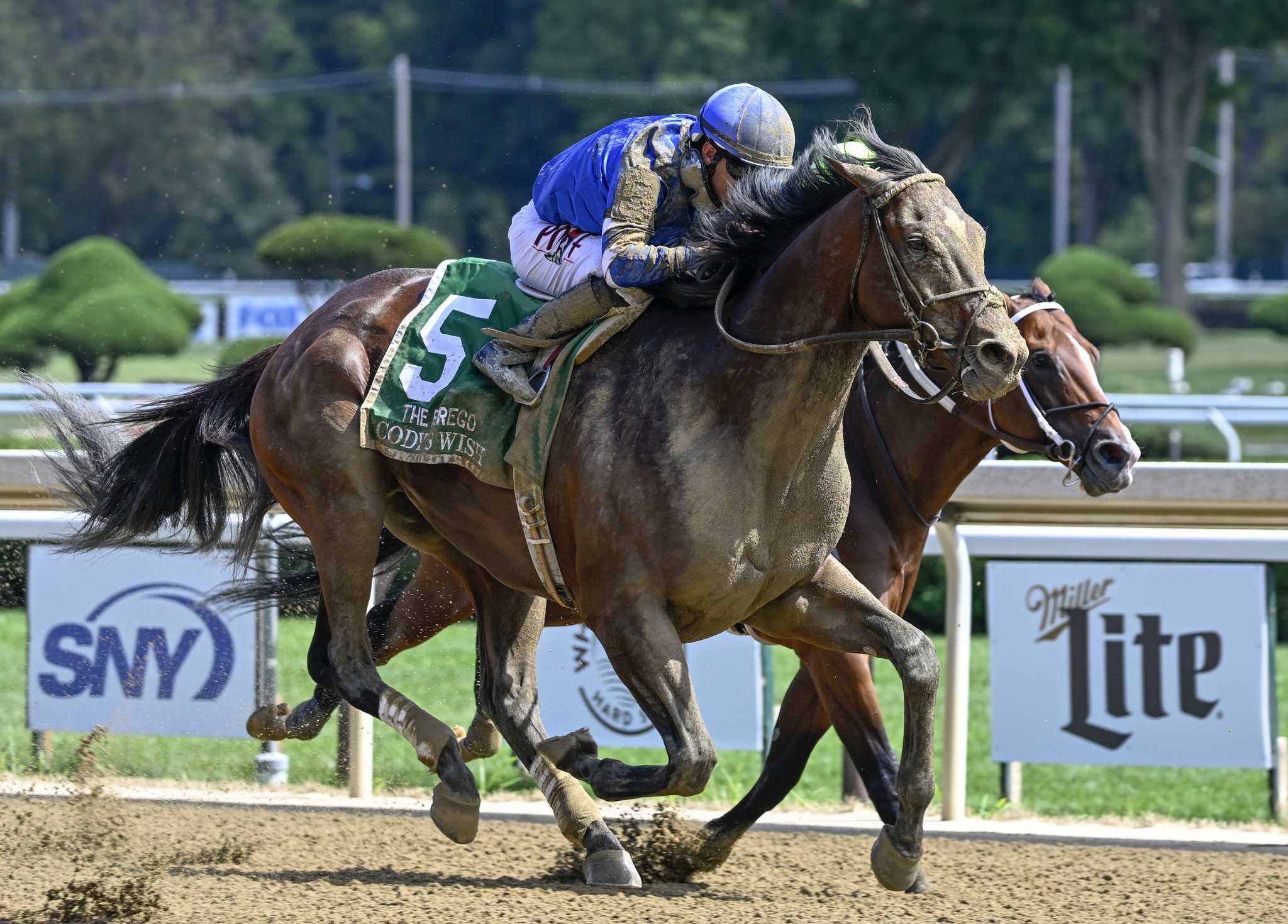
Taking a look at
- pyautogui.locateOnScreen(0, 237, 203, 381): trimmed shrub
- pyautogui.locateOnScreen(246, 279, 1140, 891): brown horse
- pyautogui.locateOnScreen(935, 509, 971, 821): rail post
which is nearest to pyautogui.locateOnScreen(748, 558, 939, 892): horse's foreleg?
pyautogui.locateOnScreen(246, 279, 1140, 891): brown horse

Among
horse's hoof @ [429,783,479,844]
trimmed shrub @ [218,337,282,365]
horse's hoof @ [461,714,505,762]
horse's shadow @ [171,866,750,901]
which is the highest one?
trimmed shrub @ [218,337,282,365]

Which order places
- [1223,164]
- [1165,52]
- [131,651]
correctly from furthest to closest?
1. [1223,164]
2. [1165,52]
3. [131,651]

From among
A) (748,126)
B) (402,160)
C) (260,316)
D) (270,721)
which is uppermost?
(402,160)

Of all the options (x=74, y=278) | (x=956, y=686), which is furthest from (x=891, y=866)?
(x=74, y=278)

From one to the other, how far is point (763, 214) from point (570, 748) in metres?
1.25

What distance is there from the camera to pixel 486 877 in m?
4.48

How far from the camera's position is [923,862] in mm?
4715

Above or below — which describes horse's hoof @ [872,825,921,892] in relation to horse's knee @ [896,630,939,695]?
below

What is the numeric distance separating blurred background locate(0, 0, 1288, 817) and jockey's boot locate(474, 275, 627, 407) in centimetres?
1745

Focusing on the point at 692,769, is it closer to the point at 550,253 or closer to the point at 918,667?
the point at 918,667

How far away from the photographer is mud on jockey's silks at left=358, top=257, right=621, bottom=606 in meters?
4.03

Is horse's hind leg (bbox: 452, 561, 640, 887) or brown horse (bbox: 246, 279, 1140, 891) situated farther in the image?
brown horse (bbox: 246, 279, 1140, 891)

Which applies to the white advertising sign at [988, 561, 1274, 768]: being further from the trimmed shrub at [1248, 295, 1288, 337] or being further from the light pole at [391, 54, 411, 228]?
the light pole at [391, 54, 411, 228]

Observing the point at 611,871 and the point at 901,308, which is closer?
the point at 901,308
